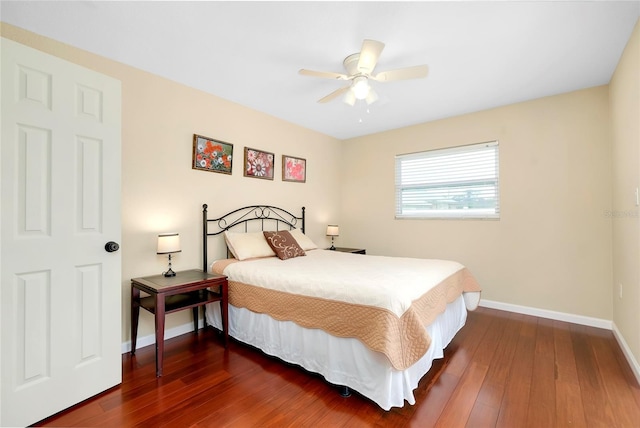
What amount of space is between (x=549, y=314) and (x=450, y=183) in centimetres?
193

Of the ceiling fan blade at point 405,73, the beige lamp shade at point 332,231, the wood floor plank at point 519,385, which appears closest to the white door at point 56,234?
the ceiling fan blade at point 405,73

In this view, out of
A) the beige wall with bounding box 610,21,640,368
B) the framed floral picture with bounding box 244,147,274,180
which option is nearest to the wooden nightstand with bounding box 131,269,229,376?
the framed floral picture with bounding box 244,147,274,180

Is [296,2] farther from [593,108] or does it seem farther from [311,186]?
[593,108]

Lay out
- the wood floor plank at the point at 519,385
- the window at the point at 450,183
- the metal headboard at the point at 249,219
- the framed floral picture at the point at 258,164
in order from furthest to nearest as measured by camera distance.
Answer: the window at the point at 450,183
the framed floral picture at the point at 258,164
the metal headboard at the point at 249,219
the wood floor plank at the point at 519,385

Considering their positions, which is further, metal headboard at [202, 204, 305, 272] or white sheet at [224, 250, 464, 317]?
metal headboard at [202, 204, 305, 272]

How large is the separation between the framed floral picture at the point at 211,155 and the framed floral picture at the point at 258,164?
0.25 meters

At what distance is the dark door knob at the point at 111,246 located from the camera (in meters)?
1.91

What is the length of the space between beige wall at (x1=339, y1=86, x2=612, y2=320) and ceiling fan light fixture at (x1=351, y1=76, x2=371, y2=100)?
205cm

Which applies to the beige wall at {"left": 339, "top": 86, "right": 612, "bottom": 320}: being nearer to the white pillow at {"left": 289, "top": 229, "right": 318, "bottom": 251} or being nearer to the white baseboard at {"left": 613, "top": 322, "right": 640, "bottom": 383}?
the white baseboard at {"left": 613, "top": 322, "right": 640, "bottom": 383}

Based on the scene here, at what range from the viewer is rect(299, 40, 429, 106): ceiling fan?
2.02 meters

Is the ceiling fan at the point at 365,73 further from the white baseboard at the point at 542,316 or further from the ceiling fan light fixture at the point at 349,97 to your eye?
the white baseboard at the point at 542,316

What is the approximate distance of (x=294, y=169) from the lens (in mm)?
4254

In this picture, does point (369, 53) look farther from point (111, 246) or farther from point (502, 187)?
point (502, 187)

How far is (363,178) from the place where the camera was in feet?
16.1
